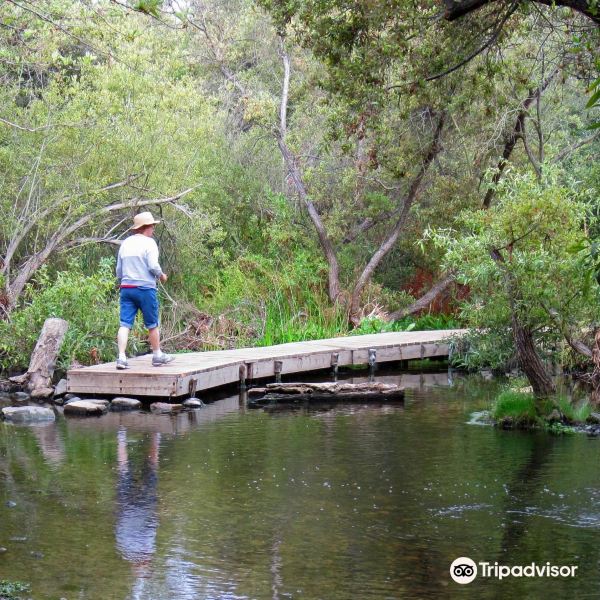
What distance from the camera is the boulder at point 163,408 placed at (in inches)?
560

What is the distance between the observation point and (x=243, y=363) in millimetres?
16703

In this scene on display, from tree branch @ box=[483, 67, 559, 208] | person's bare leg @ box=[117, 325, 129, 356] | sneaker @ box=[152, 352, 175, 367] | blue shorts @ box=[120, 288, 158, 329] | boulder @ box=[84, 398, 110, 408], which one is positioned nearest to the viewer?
boulder @ box=[84, 398, 110, 408]

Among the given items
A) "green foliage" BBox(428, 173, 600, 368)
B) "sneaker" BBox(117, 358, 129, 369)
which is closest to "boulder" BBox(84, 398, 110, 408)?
"sneaker" BBox(117, 358, 129, 369)

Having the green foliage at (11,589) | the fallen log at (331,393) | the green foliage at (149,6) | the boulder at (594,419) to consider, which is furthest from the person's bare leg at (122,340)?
the green foliage at (149,6)

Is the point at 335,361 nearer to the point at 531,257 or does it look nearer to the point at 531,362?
the point at 531,362

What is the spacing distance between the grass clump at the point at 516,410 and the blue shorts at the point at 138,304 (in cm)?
453

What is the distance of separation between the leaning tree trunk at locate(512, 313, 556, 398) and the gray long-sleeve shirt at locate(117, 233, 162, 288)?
15.1ft

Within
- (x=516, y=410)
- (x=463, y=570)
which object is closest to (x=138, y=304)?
(x=516, y=410)

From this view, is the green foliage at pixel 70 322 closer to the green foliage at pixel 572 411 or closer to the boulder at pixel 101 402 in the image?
the boulder at pixel 101 402

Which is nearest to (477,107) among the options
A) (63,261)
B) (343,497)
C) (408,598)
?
(63,261)

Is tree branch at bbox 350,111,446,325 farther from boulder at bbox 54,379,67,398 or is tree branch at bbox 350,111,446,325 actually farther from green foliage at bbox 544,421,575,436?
green foliage at bbox 544,421,575,436

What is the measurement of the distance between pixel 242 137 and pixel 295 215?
2.45 m

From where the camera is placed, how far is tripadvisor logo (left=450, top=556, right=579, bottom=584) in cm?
716

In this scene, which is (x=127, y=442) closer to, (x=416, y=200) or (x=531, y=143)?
(x=416, y=200)
